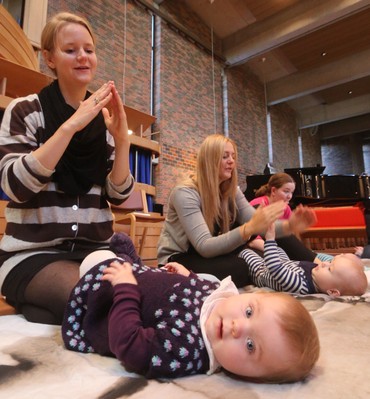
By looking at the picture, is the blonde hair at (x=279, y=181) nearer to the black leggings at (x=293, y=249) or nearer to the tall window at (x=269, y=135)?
the black leggings at (x=293, y=249)

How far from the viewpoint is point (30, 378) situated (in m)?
0.65

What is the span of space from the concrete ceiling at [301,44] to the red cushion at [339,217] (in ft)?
12.0

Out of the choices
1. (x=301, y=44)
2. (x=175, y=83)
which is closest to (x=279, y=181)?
(x=175, y=83)

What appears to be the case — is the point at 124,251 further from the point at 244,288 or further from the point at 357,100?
the point at 357,100

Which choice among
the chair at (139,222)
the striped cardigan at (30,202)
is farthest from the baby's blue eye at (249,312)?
the chair at (139,222)

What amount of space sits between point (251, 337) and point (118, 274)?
Answer: 34 cm

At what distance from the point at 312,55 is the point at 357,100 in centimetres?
270

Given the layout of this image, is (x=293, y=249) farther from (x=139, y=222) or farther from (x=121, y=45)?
(x=121, y=45)

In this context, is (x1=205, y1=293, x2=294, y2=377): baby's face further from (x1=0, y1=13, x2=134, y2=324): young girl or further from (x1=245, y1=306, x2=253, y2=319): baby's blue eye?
(x1=0, y1=13, x2=134, y2=324): young girl

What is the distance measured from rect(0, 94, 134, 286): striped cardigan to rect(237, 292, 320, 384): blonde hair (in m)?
0.79

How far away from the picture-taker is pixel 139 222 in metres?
2.74

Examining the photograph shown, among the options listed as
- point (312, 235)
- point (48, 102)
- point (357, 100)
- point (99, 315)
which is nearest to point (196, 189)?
point (48, 102)

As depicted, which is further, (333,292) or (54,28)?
(333,292)

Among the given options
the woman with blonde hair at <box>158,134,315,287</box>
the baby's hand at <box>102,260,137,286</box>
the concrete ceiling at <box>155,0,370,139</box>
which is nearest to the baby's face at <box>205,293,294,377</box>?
the baby's hand at <box>102,260,137,286</box>
